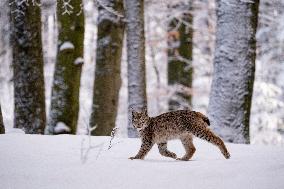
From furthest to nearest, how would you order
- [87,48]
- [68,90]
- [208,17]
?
[87,48] < [208,17] < [68,90]

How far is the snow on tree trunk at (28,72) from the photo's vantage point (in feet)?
35.5

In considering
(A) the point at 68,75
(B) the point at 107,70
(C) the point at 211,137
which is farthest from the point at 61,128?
(C) the point at 211,137

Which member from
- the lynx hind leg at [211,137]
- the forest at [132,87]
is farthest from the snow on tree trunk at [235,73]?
the lynx hind leg at [211,137]

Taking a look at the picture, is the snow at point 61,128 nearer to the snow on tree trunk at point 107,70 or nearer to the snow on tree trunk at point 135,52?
the snow on tree trunk at point 107,70

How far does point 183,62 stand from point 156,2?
208cm

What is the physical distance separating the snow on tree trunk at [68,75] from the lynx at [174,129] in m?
3.96

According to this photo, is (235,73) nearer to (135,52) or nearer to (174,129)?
(174,129)

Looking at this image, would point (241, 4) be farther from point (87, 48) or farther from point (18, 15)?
point (87, 48)

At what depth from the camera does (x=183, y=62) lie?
15938mm

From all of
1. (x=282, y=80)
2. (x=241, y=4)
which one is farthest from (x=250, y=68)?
(x=282, y=80)

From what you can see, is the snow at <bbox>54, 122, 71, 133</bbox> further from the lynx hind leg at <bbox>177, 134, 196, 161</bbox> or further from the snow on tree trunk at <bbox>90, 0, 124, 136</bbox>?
the lynx hind leg at <bbox>177, 134, 196, 161</bbox>

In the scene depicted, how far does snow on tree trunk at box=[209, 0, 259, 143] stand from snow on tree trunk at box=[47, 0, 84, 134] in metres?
2.99

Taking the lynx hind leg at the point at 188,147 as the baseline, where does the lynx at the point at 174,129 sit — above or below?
above

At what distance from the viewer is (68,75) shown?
33.8 ft
